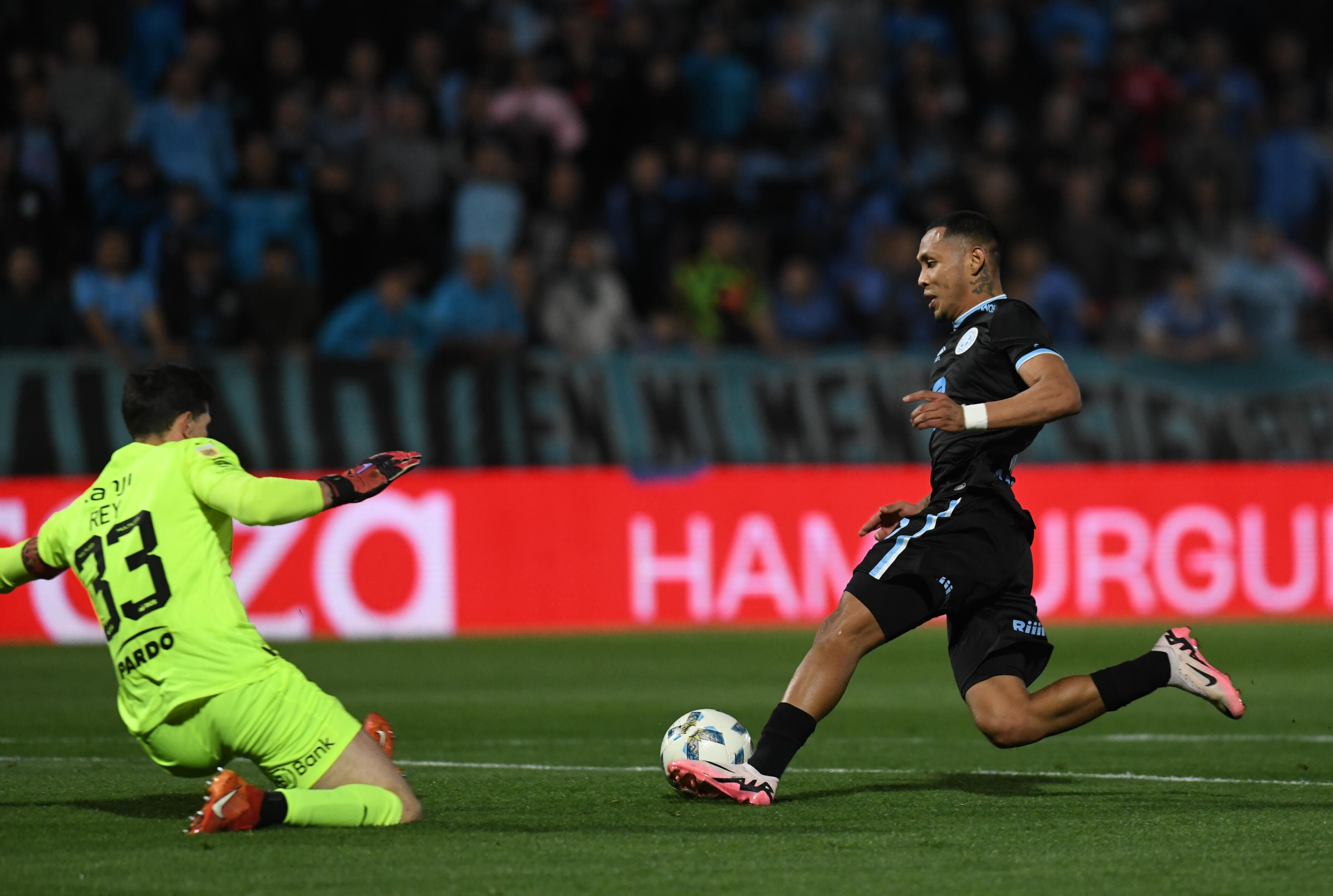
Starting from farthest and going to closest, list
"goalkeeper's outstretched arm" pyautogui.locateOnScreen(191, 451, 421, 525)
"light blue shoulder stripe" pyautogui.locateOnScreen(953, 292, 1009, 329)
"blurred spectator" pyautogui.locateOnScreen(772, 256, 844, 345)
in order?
"blurred spectator" pyautogui.locateOnScreen(772, 256, 844, 345)
"light blue shoulder stripe" pyautogui.locateOnScreen(953, 292, 1009, 329)
"goalkeeper's outstretched arm" pyautogui.locateOnScreen(191, 451, 421, 525)

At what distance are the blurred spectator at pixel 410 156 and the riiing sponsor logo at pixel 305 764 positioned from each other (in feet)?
34.4

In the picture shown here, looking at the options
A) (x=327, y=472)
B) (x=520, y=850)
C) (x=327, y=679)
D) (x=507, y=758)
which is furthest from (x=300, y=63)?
(x=520, y=850)

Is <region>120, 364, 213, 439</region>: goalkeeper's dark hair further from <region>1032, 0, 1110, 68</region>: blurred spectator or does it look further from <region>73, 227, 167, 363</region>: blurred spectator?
<region>1032, 0, 1110, 68</region>: blurred spectator

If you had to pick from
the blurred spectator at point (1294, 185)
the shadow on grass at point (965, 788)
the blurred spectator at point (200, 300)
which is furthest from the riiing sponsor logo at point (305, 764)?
the blurred spectator at point (1294, 185)

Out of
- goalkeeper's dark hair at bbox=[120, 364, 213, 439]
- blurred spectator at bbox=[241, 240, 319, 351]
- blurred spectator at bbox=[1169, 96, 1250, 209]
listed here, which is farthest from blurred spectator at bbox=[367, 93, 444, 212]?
goalkeeper's dark hair at bbox=[120, 364, 213, 439]

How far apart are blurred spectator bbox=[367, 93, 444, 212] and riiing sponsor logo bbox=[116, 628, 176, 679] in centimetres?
1042

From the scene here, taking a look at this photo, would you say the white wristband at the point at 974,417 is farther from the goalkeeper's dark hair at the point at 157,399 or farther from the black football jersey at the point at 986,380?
the goalkeeper's dark hair at the point at 157,399

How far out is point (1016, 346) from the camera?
21.3 feet

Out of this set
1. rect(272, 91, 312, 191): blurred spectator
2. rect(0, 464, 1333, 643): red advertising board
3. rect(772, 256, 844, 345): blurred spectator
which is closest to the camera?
rect(0, 464, 1333, 643): red advertising board

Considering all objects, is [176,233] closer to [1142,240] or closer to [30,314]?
[30,314]

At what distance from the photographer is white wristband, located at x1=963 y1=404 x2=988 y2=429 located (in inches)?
241

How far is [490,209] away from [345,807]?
411 inches

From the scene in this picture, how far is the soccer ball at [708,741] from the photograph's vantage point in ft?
21.5

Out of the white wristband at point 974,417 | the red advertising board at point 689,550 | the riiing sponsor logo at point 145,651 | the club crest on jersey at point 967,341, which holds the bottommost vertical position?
the red advertising board at point 689,550
